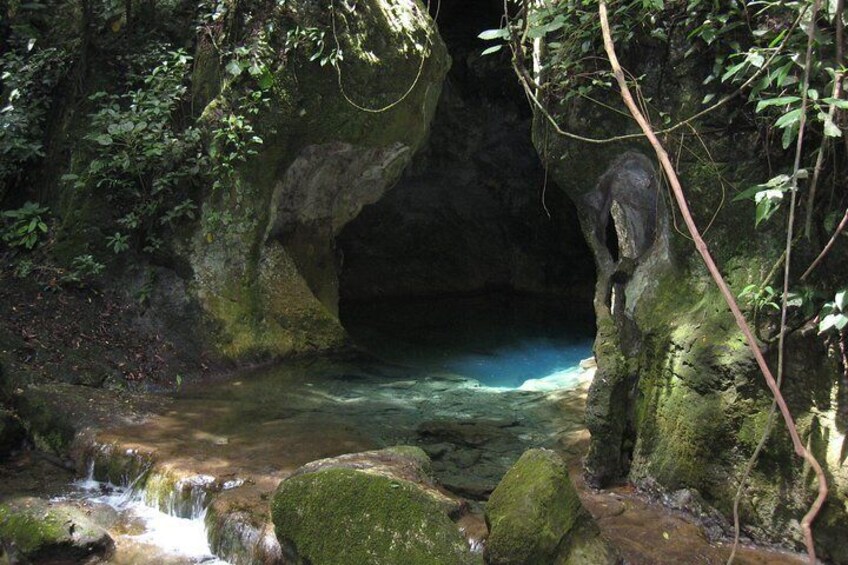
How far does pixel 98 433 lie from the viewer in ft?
19.8

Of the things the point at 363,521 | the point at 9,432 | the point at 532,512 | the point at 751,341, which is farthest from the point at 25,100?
the point at 751,341

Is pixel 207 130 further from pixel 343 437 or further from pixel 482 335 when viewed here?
pixel 482 335

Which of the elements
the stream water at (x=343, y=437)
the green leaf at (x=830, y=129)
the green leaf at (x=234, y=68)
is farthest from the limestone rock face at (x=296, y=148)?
the green leaf at (x=830, y=129)

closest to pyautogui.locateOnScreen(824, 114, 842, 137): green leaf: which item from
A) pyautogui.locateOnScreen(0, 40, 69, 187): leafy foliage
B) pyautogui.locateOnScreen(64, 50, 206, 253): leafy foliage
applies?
pyautogui.locateOnScreen(64, 50, 206, 253): leafy foliage

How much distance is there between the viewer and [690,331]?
5312 millimetres

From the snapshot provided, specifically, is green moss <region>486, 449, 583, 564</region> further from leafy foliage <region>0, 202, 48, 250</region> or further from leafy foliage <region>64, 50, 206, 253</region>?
leafy foliage <region>0, 202, 48, 250</region>

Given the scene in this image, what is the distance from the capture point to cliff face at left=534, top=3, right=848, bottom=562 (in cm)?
466

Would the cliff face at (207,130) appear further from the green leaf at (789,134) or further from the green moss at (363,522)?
the green leaf at (789,134)

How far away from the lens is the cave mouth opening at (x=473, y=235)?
13.3m

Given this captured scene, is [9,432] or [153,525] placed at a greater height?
[9,432]

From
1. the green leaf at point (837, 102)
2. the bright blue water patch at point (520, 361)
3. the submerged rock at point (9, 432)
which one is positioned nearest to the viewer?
the green leaf at point (837, 102)

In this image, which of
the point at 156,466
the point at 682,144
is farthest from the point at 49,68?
the point at 682,144

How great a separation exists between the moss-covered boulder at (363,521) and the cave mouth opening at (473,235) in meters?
7.55

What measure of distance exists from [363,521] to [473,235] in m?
11.7
